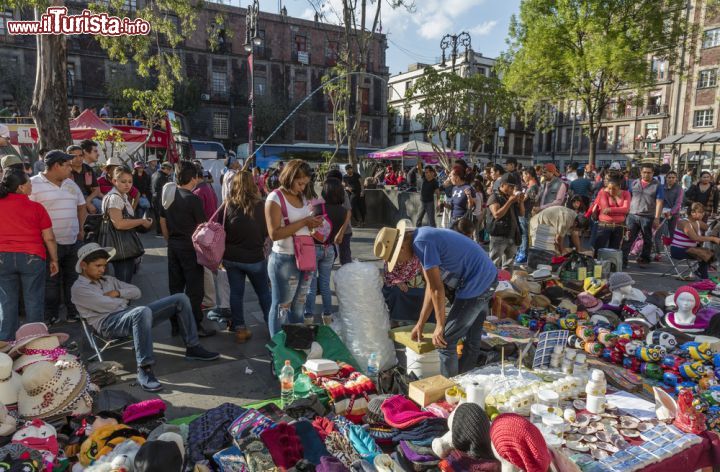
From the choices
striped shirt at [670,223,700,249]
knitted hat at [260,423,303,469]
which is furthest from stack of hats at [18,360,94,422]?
striped shirt at [670,223,700,249]

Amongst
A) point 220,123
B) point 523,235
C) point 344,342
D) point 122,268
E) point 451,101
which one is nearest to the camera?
point 344,342

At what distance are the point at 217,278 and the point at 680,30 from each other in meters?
18.0

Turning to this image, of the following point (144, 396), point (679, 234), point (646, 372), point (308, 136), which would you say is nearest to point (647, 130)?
point (308, 136)

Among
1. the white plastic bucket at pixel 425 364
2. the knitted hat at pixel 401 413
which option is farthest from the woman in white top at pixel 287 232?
the knitted hat at pixel 401 413

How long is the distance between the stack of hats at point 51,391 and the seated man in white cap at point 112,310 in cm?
66

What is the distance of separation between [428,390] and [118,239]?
3.63 meters

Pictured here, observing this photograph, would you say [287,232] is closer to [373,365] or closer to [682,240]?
[373,365]

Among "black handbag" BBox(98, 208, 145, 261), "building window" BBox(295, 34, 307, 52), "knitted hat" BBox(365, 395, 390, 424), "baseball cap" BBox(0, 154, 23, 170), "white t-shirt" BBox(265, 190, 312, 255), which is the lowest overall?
"knitted hat" BBox(365, 395, 390, 424)

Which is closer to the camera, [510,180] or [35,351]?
[35,351]

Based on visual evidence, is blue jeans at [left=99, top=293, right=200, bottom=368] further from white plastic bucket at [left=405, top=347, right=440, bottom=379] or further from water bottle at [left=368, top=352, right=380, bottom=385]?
white plastic bucket at [left=405, top=347, right=440, bottom=379]

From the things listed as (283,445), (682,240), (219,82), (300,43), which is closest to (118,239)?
(283,445)

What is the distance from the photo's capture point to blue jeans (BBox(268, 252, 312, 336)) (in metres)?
4.12

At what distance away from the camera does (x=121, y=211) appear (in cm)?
484

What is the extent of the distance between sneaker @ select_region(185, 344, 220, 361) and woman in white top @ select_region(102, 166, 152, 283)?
4.57 ft
